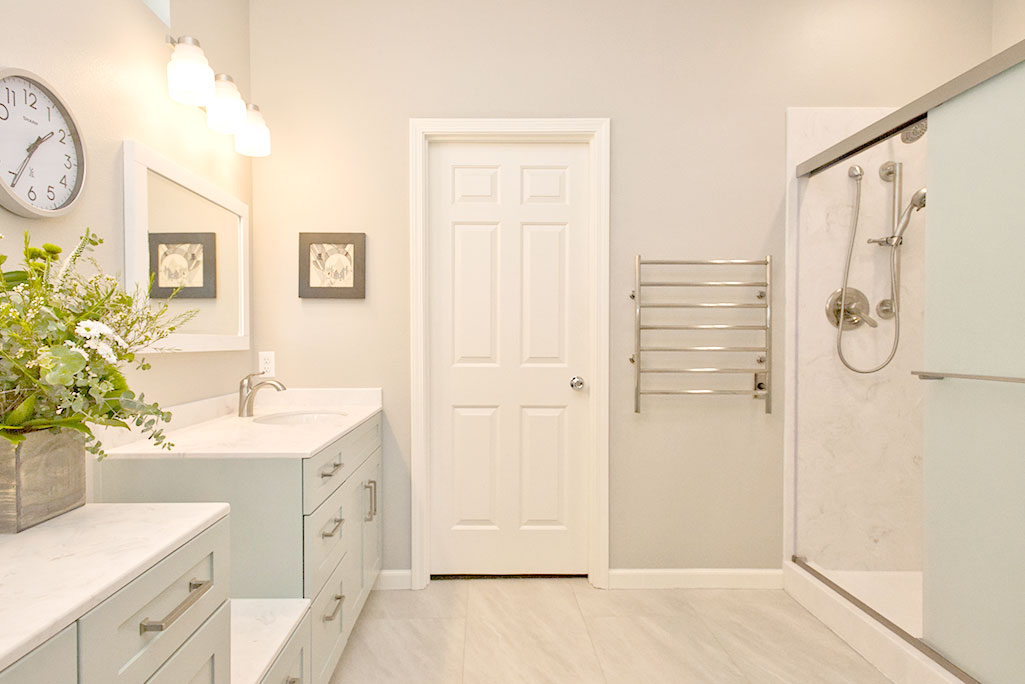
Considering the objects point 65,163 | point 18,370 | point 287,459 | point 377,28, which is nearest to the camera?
point 18,370

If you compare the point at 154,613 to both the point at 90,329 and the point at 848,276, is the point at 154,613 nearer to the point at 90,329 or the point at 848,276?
the point at 90,329

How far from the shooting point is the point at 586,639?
2129 mm

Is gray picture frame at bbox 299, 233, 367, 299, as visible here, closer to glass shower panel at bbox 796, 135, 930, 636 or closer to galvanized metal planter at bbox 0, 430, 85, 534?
galvanized metal planter at bbox 0, 430, 85, 534

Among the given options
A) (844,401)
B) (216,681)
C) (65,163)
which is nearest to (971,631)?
(844,401)

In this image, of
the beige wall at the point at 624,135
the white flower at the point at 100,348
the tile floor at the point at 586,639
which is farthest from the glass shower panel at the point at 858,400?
the white flower at the point at 100,348

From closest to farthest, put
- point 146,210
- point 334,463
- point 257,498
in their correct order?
1. point 257,498
2. point 146,210
3. point 334,463

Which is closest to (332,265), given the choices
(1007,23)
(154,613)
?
(154,613)

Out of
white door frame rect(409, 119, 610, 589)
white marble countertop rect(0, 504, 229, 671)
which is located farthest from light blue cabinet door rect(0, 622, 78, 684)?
white door frame rect(409, 119, 610, 589)

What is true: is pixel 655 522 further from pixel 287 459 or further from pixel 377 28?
pixel 377 28

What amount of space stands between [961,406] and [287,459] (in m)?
1.97

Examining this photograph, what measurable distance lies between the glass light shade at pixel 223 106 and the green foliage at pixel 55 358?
1176mm

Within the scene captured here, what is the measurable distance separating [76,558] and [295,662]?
82 centimetres

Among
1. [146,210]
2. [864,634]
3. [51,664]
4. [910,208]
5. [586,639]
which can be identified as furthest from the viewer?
[910,208]

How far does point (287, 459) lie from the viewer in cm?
154
